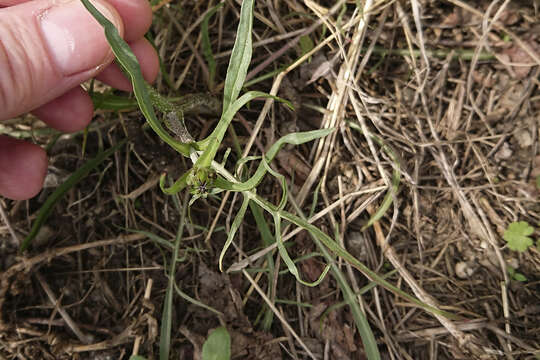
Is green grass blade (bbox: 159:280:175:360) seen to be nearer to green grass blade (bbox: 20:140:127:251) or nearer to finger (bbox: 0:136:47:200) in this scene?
green grass blade (bbox: 20:140:127:251)

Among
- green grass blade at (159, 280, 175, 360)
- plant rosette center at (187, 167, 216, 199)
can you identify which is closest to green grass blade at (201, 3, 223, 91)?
plant rosette center at (187, 167, 216, 199)

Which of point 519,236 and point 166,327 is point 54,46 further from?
point 519,236

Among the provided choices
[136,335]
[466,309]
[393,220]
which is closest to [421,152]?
[393,220]

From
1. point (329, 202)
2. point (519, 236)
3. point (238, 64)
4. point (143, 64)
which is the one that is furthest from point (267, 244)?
point (519, 236)

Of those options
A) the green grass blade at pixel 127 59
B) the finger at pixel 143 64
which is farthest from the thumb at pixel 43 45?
the green grass blade at pixel 127 59

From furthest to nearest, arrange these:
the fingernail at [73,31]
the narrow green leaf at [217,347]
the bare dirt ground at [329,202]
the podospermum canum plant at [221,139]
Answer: the bare dirt ground at [329,202] < the narrow green leaf at [217,347] < the fingernail at [73,31] < the podospermum canum plant at [221,139]

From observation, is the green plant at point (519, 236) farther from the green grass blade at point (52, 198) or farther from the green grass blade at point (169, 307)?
the green grass blade at point (52, 198)
